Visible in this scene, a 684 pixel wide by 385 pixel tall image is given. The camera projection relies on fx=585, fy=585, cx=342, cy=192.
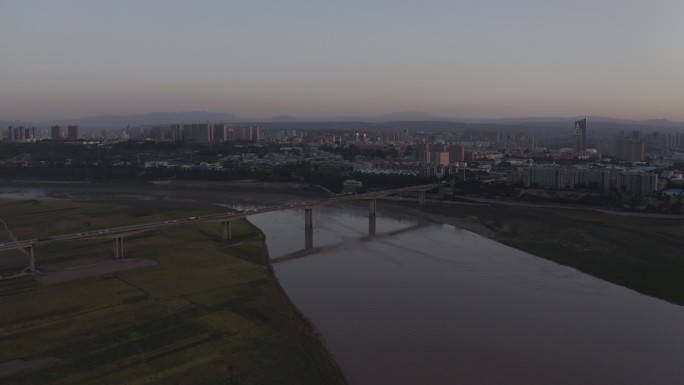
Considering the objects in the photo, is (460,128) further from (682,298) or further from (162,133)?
(682,298)

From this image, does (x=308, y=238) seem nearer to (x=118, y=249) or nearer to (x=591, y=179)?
(x=118, y=249)

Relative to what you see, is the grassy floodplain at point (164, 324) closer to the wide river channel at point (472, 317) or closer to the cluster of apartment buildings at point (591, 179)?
the wide river channel at point (472, 317)

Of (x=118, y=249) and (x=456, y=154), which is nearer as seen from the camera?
(x=118, y=249)

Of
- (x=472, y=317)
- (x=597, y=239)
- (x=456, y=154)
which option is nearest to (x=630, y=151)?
(x=456, y=154)

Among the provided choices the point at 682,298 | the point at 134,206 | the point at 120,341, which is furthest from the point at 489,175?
the point at 120,341

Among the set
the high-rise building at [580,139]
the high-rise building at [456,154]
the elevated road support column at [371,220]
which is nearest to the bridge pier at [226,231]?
the elevated road support column at [371,220]
